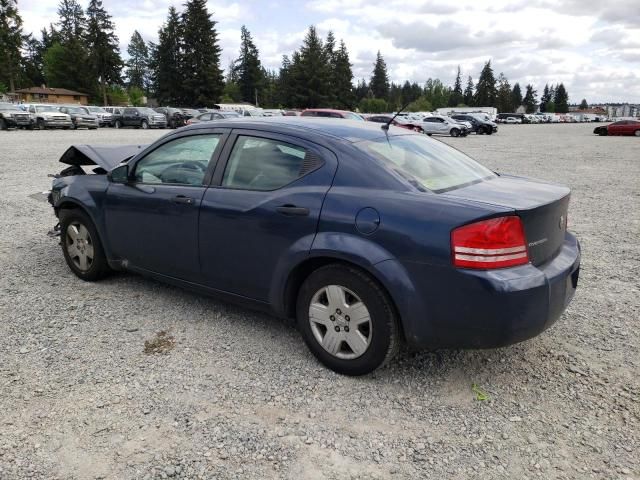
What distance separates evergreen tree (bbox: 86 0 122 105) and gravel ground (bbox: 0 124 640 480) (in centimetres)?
8216

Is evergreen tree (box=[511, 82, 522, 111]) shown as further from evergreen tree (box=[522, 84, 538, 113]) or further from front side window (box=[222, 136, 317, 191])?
front side window (box=[222, 136, 317, 191])

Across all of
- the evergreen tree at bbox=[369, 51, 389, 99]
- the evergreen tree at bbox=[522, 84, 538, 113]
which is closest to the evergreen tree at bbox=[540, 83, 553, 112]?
the evergreen tree at bbox=[522, 84, 538, 113]

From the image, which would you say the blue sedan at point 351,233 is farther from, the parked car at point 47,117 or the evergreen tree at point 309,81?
the evergreen tree at point 309,81

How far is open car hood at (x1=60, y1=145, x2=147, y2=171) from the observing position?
5.50 meters

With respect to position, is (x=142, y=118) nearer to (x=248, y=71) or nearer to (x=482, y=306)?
(x=482, y=306)

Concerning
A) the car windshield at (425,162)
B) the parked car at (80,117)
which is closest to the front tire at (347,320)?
the car windshield at (425,162)

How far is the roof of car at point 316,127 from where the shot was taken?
3559 mm

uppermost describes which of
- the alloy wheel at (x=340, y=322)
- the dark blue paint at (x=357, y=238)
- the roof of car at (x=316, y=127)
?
the roof of car at (x=316, y=127)

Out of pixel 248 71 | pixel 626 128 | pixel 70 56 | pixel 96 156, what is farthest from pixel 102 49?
pixel 96 156

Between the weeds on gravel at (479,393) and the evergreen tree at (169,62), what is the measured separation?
75567 mm

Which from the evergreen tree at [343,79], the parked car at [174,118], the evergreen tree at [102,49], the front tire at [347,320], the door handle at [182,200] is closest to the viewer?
the front tire at [347,320]

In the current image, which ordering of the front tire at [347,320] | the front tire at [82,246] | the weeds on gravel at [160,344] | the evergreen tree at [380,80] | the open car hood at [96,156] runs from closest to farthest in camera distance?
1. the front tire at [347,320]
2. the weeds on gravel at [160,344]
3. the front tire at [82,246]
4. the open car hood at [96,156]
5. the evergreen tree at [380,80]

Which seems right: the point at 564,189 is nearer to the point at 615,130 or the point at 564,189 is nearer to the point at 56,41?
the point at 615,130

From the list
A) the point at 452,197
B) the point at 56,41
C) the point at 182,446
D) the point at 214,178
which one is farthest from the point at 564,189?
the point at 56,41
